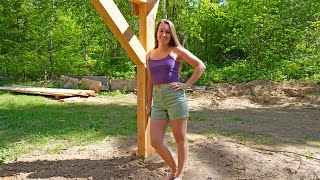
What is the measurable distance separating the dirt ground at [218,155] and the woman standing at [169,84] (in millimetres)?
656

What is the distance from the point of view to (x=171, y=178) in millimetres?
3484

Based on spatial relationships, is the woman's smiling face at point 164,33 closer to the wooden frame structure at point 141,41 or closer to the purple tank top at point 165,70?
the purple tank top at point 165,70

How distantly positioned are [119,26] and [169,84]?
104cm

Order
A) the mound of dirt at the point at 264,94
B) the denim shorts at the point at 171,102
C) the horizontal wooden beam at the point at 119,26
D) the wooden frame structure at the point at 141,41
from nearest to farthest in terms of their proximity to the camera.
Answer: the denim shorts at the point at 171,102 → the horizontal wooden beam at the point at 119,26 → the wooden frame structure at the point at 141,41 → the mound of dirt at the point at 264,94

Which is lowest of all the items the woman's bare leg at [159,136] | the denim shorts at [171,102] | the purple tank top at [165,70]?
the woman's bare leg at [159,136]

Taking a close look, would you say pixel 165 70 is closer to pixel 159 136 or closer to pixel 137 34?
pixel 159 136

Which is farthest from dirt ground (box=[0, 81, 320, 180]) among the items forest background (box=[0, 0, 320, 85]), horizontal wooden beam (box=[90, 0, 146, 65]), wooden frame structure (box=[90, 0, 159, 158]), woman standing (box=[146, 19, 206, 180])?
forest background (box=[0, 0, 320, 85])

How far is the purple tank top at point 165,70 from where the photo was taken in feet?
10.6

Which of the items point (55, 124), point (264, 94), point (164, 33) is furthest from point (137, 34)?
point (164, 33)

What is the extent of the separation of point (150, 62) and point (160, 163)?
1.51m

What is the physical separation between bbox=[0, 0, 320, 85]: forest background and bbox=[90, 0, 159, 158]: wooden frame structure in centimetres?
941

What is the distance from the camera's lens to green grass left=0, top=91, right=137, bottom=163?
520cm

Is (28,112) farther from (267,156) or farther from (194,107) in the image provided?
(267,156)

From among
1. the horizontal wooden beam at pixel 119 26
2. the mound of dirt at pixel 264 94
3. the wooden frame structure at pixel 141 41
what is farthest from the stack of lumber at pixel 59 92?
the horizontal wooden beam at pixel 119 26
